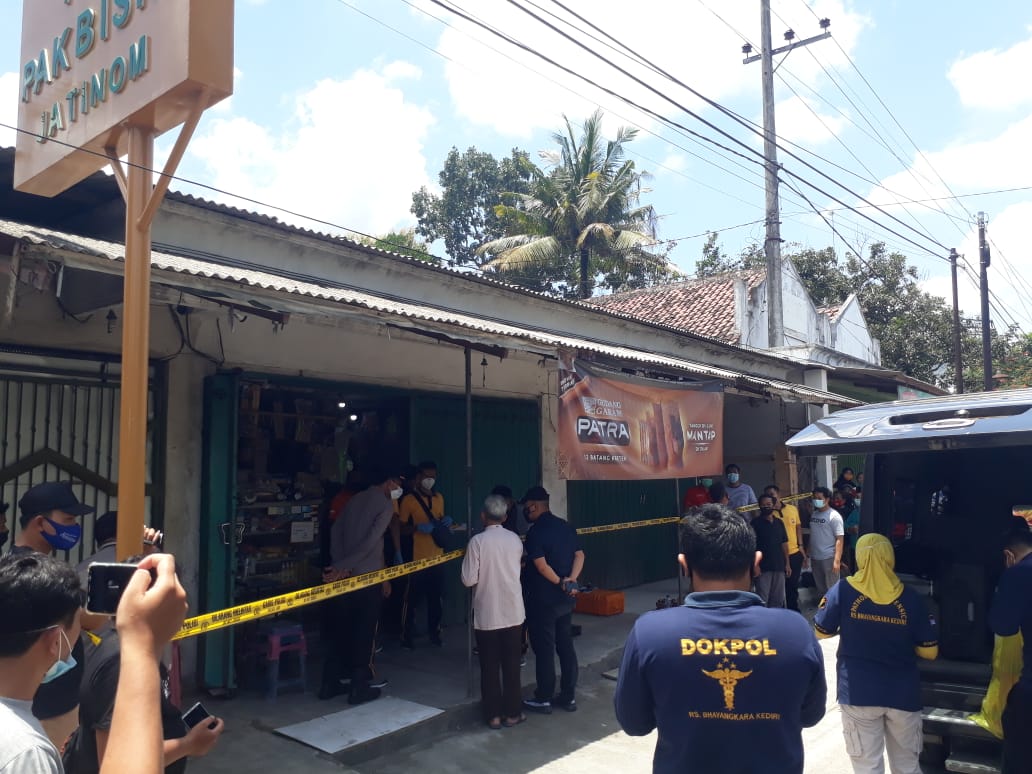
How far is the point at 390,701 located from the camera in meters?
6.24

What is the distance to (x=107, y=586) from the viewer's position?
182 centimetres

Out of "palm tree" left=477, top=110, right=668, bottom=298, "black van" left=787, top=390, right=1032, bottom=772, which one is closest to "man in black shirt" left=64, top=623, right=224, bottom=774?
"black van" left=787, top=390, right=1032, bottom=772

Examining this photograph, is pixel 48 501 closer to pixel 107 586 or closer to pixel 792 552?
pixel 107 586

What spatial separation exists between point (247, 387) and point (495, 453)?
3.26 m

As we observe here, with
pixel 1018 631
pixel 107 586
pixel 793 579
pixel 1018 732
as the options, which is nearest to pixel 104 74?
pixel 107 586

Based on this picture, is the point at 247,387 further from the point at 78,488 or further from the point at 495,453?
the point at 495,453

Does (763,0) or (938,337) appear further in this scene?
(938,337)

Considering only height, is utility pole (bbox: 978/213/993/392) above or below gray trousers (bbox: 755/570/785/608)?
above

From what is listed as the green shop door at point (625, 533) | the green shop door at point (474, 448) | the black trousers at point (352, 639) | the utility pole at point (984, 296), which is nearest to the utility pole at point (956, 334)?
the utility pole at point (984, 296)

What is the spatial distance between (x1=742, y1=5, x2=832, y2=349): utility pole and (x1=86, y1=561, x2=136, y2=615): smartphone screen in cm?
1623

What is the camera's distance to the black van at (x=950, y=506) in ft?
14.2

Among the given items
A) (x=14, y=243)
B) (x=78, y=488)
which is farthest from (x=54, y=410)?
(x=14, y=243)

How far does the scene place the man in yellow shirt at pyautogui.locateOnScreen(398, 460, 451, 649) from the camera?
782 cm

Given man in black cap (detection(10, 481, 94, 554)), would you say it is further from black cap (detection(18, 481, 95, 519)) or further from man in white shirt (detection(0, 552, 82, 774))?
man in white shirt (detection(0, 552, 82, 774))
